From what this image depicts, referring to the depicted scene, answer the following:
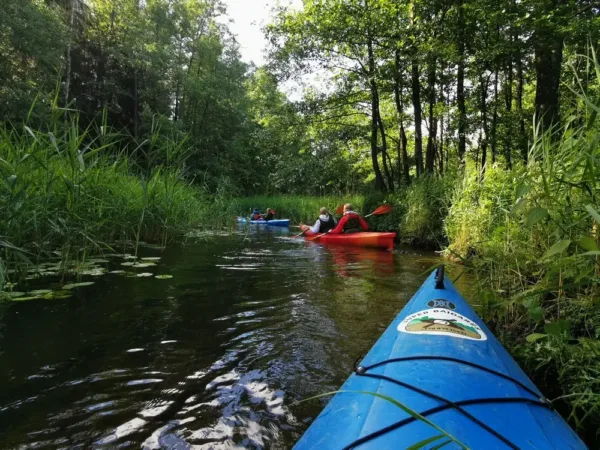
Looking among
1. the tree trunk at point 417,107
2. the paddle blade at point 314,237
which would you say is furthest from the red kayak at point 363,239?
the tree trunk at point 417,107

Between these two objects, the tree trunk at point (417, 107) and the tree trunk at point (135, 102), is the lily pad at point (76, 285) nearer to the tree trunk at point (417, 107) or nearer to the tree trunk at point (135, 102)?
the tree trunk at point (417, 107)

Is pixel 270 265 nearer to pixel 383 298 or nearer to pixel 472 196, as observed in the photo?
pixel 383 298

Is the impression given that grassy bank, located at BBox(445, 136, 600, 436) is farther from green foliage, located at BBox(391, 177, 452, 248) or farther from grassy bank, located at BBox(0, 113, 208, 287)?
green foliage, located at BBox(391, 177, 452, 248)

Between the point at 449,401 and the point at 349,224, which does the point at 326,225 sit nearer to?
the point at 349,224

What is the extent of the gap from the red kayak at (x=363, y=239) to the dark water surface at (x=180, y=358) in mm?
3200

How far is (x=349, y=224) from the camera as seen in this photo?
941cm

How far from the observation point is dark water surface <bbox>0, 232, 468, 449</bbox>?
1.74 m

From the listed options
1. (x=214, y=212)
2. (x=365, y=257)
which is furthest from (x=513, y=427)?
(x=214, y=212)

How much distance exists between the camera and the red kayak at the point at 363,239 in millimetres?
7926

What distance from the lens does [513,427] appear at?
1.21 meters

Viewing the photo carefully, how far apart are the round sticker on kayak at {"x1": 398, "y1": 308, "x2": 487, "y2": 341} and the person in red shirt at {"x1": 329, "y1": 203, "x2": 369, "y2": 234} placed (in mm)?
6743

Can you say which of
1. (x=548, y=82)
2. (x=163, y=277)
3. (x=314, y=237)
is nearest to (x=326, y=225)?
(x=314, y=237)

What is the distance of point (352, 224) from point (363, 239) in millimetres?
1243

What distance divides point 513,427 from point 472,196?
548cm
